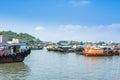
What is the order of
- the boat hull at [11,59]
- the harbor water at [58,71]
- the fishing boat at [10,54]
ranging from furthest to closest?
the fishing boat at [10,54]
the boat hull at [11,59]
the harbor water at [58,71]

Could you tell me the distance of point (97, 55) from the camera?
58438mm

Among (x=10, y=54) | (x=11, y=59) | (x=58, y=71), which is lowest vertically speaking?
(x=58, y=71)

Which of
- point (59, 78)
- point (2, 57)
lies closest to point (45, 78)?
point (59, 78)

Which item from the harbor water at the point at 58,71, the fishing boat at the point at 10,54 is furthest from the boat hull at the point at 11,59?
the harbor water at the point at 58,71

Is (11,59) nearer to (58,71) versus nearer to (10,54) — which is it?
(10,54)

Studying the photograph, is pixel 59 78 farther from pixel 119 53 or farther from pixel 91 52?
pixel 119 53

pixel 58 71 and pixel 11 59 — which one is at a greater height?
pixel 11 59

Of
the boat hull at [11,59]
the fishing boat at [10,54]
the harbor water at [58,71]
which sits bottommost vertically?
the harbor water at [58,71]

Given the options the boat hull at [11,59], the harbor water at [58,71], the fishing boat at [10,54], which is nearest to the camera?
the harbor water at [58,71]

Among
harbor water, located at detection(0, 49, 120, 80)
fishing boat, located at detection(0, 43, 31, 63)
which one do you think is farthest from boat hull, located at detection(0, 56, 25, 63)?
harbor water, located at detection(0, 49, 120, 80)

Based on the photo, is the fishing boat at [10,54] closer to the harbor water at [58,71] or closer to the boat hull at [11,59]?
the boat hull at [11,59]

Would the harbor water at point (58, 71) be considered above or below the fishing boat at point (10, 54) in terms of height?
below

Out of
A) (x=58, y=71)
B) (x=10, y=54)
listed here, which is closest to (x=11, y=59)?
(x=10, y=54)

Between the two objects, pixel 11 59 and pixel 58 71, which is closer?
pixel 58 71
